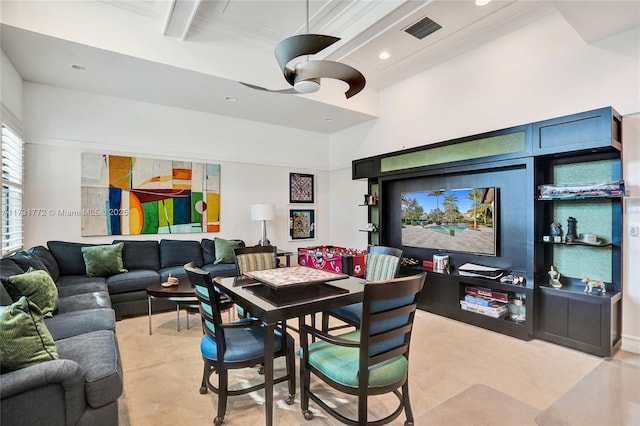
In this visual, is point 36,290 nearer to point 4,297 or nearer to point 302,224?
point 4,297

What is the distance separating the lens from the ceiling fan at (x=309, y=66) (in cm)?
215

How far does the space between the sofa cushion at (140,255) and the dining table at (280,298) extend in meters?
2.52

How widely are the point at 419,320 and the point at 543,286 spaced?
1377 mm

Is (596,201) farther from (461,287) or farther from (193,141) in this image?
(193,141)

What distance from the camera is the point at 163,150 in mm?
4980

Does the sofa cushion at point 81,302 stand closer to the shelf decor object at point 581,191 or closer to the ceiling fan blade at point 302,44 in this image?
the ceiling fan blade at point 302,44

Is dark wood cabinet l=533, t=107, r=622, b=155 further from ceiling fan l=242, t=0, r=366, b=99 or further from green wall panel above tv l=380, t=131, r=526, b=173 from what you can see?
ceiling fan l=242, t=0, r=366, b=99

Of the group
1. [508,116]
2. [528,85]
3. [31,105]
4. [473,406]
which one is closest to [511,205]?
[508,116]

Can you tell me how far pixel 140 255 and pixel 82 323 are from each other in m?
2.22

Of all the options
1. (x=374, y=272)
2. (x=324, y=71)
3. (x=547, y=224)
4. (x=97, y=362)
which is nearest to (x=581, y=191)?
(x=547, y=224)

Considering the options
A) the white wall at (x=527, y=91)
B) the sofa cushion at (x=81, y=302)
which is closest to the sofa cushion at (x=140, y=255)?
the sofa cushion at (x=81, y=302)

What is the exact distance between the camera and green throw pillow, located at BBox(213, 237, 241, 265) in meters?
4.94

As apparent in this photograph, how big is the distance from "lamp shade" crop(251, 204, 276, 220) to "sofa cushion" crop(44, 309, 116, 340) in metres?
2.96

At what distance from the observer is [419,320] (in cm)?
388
